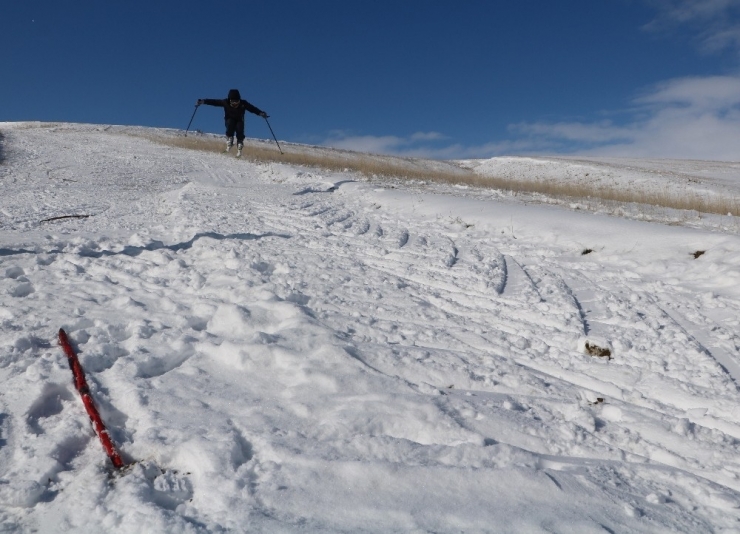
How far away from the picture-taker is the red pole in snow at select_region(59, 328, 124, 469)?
2289 millimetres

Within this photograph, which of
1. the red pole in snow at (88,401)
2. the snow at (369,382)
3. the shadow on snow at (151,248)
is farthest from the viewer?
the shadow on snow at (151,248)

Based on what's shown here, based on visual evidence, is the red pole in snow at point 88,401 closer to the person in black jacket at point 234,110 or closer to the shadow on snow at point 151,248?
the shadow on snow at point 151,248

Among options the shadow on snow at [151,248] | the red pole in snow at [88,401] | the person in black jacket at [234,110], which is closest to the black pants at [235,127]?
the person in black jacket at [234,110]

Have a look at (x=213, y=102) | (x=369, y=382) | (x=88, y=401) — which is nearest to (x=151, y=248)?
(x=88, y=401)

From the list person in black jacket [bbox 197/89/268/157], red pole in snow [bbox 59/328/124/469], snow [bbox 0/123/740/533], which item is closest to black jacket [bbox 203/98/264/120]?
person in black jacket [bbox 197/89/268/157]

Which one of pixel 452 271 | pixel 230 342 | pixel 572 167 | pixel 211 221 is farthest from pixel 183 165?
pixel 572 167

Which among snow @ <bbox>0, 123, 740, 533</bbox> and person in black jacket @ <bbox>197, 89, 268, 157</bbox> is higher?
person in black jacket @ <bbox>197, 89, 268, 157</bbox>

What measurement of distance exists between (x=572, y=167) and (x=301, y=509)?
32.6m

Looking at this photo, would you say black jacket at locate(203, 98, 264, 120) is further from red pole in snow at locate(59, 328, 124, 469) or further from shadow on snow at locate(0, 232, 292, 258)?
red pole in snow at locate(59, 328, 124, 469)

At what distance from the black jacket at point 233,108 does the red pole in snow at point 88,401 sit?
487 inches

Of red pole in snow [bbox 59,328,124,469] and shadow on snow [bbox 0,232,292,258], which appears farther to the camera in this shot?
shadow on snow [bbox 0,232,292,258]

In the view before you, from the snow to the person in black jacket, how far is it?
8.87 metres

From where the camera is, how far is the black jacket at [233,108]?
47.5 feet

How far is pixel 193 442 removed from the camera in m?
2.36
